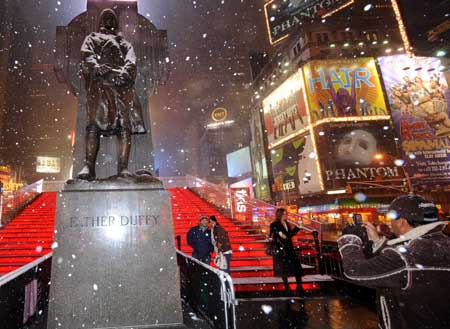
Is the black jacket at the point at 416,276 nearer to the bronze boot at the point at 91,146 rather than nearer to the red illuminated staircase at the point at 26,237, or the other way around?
the bronze boot at the point at 91,146

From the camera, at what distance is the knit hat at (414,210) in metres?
1.88

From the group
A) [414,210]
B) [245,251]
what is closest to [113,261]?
[414,210]

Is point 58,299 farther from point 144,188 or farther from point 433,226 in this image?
point 433,226

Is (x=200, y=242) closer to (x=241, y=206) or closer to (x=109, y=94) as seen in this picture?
(x=109, y=94)

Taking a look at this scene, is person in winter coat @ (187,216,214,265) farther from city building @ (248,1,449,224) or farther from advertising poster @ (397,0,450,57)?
city building @ (248,1,449,224)

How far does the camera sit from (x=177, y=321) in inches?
150

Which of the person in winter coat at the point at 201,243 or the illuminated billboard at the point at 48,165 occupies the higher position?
the illuminated billboard at the point at 48,165

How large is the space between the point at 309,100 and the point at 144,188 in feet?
105

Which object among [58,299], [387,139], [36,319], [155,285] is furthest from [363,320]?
[387,139]

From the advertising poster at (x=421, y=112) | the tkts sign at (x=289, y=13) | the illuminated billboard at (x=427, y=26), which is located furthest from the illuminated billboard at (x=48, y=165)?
the illuminated billboard at (x=427, y=26)

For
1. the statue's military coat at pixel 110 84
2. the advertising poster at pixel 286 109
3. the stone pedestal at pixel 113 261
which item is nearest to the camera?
the stone pedestal at pixel 113 261

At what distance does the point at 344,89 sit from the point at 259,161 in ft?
78.6

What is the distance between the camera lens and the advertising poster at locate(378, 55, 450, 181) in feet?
96.5

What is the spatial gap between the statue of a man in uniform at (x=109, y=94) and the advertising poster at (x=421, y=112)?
3176 cm
